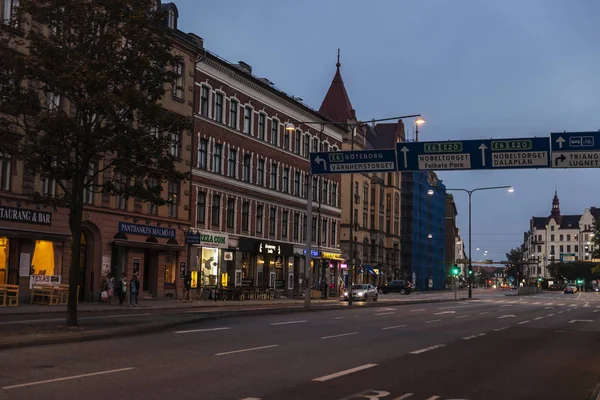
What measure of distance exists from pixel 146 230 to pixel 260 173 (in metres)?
14.8

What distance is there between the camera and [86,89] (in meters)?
20.8

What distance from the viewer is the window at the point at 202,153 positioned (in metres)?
47.3

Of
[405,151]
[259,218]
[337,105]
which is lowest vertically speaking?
[259,218]

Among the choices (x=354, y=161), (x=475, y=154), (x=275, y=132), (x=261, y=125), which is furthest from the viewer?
(x=275, y=132)

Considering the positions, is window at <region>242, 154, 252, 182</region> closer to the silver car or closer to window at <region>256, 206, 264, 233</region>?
window at <region>256, 206, 264, 233</region>

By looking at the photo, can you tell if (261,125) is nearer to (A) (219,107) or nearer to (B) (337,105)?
(A) (219,107)

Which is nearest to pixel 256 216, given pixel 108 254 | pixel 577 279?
pixel 108 254

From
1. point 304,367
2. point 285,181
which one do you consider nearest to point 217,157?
point 285,181

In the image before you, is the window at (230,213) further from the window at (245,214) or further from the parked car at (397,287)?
the parked car at (397,287)

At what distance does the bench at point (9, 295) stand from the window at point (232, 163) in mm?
21185

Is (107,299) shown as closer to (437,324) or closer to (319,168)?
(319,168)

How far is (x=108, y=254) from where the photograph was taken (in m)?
38.8

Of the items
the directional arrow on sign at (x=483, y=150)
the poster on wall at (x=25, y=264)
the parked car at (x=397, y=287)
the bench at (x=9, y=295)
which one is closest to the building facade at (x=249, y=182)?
the directional arrow on sign at (x=483, y=150)

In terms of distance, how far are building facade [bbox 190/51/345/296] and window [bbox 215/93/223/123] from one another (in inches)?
2.6
